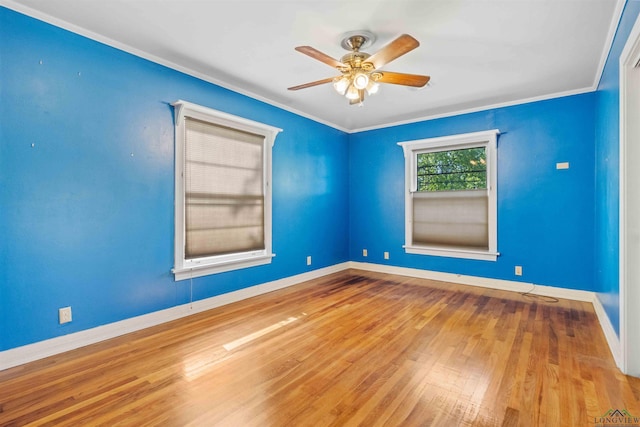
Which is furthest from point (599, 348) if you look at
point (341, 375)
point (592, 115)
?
point (592, 115)

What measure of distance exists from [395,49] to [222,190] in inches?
96.5

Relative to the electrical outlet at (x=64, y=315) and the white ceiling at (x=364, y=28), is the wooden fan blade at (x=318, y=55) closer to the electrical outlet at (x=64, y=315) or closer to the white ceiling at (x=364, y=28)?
the white ceiling at (x=364, y=28)

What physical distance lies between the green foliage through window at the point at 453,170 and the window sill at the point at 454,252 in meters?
0.98

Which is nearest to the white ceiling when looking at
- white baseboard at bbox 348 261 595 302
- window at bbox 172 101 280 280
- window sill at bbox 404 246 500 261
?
window at bbox 172 101 280 280

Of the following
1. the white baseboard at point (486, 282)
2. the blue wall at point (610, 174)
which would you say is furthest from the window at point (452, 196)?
the blue wall at point (610, 174)

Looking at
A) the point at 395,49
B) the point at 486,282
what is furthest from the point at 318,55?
the point at 486,282

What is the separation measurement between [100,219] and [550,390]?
3696 millimetres

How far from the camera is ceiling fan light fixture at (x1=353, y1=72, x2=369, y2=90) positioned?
2582 millimetres

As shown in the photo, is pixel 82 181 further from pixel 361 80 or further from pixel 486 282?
pixel 486 282

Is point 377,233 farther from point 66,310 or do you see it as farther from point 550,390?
point 66,310

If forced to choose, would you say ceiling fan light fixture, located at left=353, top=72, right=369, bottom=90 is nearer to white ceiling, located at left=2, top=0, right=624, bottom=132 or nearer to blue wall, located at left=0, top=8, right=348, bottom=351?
white ceiling, located at left=2, top=0, right=624, bottom=132

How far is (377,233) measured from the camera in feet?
18.5

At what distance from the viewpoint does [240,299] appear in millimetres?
3867

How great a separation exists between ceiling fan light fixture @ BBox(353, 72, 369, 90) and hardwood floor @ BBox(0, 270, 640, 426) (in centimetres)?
226
